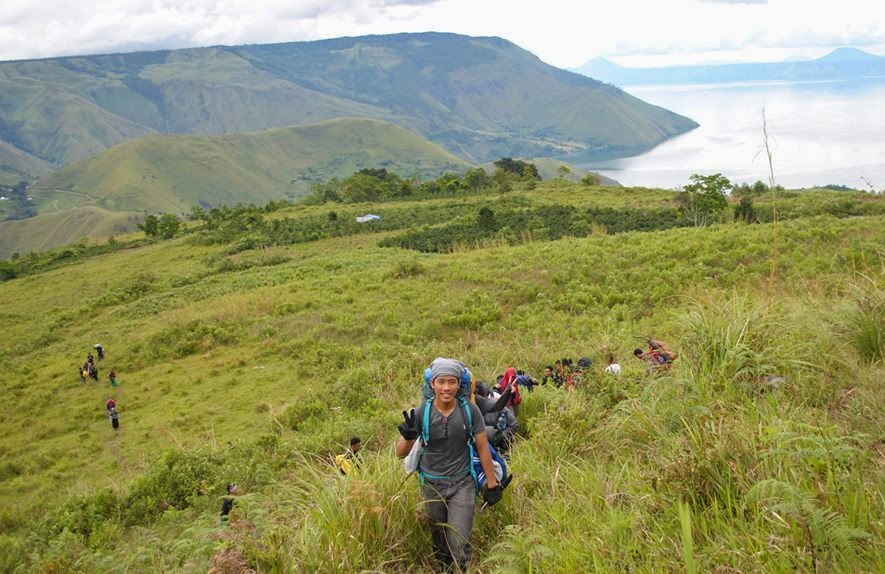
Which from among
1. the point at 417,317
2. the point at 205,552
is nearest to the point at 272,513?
the point at 205,552

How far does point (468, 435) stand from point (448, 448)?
6.8 inches

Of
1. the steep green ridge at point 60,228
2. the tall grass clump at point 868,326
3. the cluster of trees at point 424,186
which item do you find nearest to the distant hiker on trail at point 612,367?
the tall grass clump at point 868,326

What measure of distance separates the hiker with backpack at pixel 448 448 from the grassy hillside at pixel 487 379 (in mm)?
168

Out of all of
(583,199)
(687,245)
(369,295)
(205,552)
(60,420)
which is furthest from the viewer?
(583,199)

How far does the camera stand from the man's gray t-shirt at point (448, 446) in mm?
4066

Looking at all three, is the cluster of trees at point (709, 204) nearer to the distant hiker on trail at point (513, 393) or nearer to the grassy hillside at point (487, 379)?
the grassy hillside at point (487, 379)

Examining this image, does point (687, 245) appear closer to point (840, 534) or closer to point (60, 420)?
point (840, 534)

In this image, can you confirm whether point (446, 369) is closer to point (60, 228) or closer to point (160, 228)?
point (160, 228)

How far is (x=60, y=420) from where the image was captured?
48.3 ft

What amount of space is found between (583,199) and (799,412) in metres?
39.6

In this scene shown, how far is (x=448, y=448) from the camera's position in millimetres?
4105

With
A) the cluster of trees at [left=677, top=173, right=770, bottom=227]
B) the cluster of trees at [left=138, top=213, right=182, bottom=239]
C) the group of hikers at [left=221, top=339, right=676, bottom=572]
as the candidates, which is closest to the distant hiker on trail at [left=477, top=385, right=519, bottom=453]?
the group of hikers at [left=221, top=339, right=676, bottom=572]

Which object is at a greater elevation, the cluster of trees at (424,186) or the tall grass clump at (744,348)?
the tall grass clump at (744,348)

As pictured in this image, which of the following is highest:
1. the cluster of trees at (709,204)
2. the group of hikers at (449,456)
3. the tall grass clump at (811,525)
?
the tall grass clump at (811,525)
